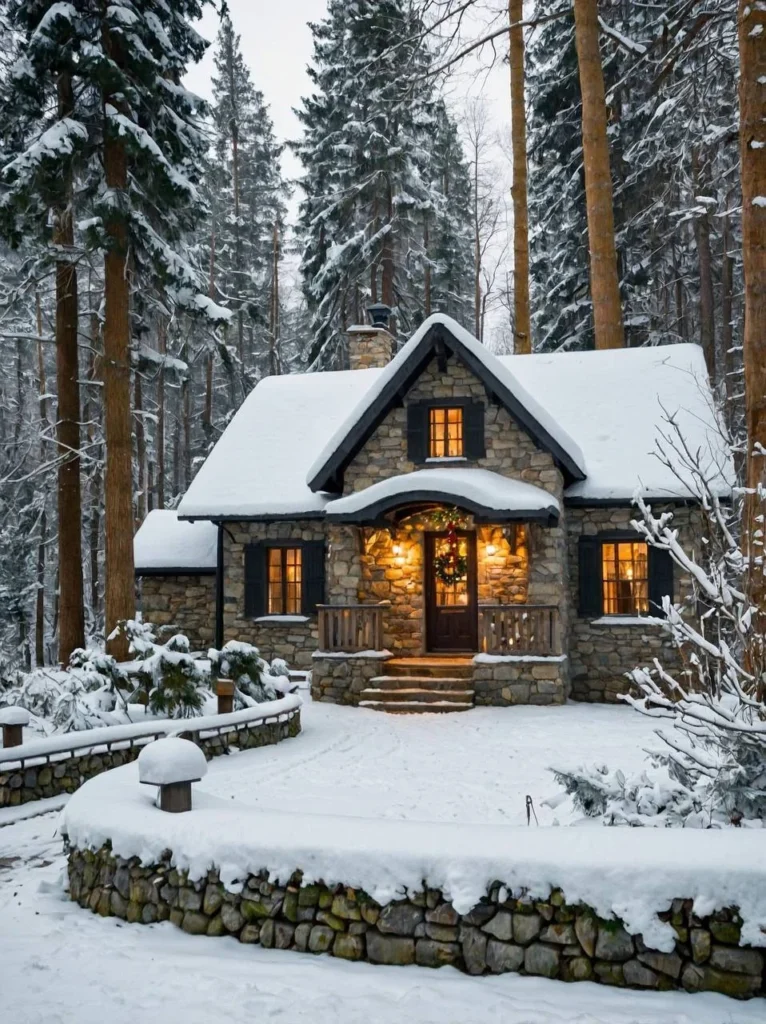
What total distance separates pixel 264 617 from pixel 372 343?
21.3 ft

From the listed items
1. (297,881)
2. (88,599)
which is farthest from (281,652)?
(88,599)

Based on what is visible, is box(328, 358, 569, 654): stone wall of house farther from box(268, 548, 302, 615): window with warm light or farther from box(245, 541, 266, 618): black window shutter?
box(245, 541, 266, 618): black window shutter

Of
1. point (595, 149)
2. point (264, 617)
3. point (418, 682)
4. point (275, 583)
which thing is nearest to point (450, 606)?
point (418, 682)

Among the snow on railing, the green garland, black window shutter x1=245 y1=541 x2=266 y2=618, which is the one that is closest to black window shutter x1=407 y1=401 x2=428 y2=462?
the green garland

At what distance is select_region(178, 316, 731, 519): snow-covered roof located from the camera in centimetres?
1461

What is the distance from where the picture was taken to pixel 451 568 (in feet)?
50.1

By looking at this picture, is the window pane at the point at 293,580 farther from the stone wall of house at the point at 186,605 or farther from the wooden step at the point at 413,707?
the wooden step at the point at 413,707

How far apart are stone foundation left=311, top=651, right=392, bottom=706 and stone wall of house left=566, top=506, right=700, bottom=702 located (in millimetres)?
3096

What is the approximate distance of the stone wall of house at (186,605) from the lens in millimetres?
17312

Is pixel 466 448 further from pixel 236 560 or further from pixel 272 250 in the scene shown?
pixel 272 250

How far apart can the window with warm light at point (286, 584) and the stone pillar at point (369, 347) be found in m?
4.98

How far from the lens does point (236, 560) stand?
16609mm

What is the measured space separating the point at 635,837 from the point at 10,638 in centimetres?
2670

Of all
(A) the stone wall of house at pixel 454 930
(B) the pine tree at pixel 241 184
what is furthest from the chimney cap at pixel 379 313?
(A) the stone wall of house at pixel 454 930
